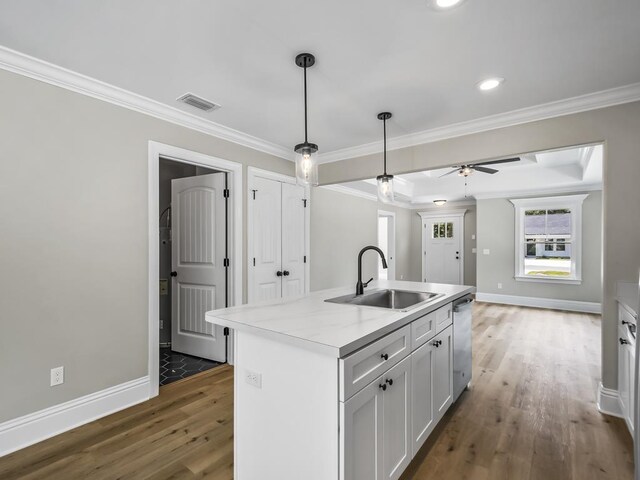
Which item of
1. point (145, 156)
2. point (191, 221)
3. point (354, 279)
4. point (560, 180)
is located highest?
point (560, 180)

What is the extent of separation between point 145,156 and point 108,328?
140 centimetres

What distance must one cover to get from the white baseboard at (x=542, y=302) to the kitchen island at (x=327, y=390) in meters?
5.91

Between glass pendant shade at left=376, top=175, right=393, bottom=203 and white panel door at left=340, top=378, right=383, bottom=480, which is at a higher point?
glass pendant shade at left=376, top=175, right=393, bottom=203

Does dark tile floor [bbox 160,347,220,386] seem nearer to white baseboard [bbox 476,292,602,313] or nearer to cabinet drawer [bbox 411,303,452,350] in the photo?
cabinet drawer [bbox 411,303,452,350]

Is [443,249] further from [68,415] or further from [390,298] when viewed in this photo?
[68,415]

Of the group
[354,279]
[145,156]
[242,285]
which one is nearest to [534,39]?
[145,156]

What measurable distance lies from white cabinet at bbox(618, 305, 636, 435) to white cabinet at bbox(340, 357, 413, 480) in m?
1.35

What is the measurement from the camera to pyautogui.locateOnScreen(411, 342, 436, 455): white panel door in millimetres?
1832

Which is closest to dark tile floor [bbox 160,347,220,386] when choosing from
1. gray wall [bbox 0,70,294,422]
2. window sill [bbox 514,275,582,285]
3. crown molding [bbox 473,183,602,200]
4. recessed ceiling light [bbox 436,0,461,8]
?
gray wall [bbox 0,70,294,422]

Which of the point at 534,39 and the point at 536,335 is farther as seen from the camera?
the point at 536,335

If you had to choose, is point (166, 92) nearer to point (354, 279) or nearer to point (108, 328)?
point (108, 328)

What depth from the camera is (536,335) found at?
15.1 ft

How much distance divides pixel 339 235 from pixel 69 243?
3995 millimetres

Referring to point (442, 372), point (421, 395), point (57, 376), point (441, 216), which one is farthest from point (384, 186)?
point (441, 216)
